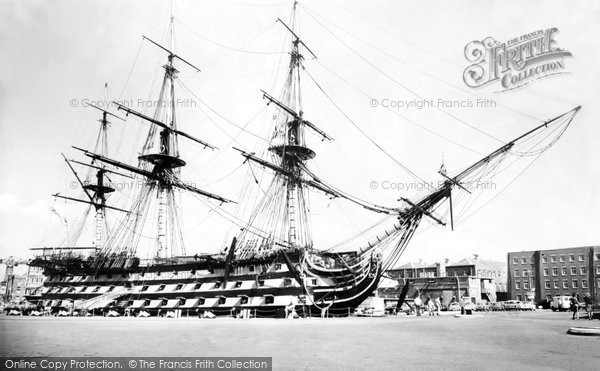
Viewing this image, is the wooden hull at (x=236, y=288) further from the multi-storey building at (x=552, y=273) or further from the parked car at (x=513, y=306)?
the multi-storey building at (x=552, y=273)

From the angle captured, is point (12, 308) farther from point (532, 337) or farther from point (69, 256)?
point (532, 337)

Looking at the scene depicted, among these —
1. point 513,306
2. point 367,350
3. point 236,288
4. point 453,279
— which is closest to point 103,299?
point 236,288

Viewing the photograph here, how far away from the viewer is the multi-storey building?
230ft

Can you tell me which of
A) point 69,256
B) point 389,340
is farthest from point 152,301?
point 389,340

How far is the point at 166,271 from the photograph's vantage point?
1820 inches

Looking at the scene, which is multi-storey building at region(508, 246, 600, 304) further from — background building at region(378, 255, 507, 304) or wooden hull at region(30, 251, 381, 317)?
wooden hull at region(30, 251, 381, 317)

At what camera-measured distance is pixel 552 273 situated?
73.9 m

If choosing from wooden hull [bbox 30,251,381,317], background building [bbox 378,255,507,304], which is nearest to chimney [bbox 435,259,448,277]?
background building [bbox 378,255,507,304]

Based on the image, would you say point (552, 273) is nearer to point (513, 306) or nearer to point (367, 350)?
point (513, 306)

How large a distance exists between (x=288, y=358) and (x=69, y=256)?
5459cm

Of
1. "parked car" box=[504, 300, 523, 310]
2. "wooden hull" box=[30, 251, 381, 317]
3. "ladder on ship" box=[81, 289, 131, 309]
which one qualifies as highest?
"wooden hull" box=[30, 251, 381, 317]

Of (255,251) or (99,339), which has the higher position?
(255,251)

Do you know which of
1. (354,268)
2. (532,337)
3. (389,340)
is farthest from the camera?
(354,268)

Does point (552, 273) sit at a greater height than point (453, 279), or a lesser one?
greater
